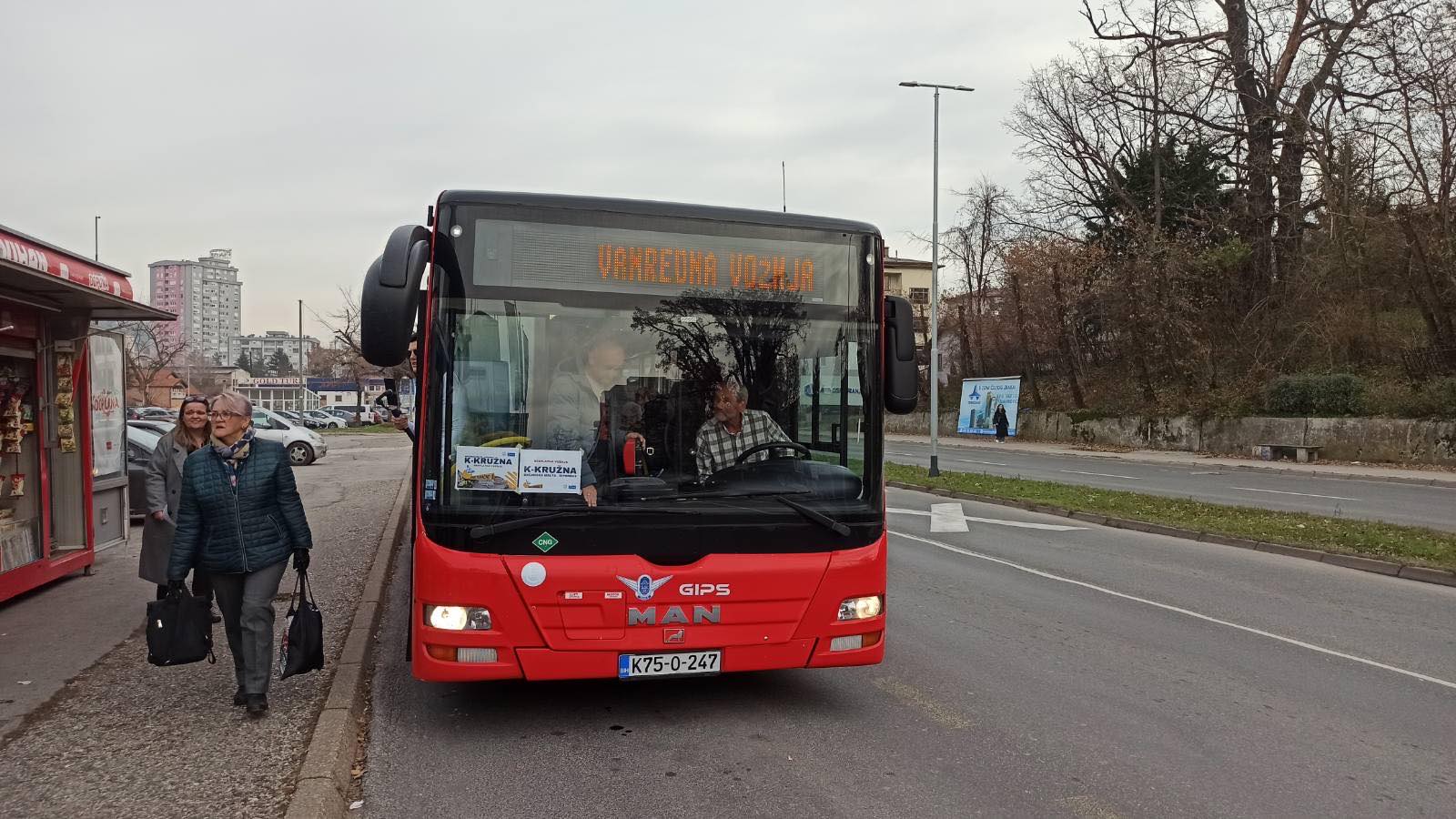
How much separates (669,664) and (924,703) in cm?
163

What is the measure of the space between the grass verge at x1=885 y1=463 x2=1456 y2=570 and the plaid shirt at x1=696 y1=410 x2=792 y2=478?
28.4ft

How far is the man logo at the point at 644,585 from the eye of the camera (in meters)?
5.02

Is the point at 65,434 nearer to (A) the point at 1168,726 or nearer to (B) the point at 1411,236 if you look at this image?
(A) the point at 1168,726

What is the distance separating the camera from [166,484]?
725 cm

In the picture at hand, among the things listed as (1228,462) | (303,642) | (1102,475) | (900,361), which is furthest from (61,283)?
(1228,462)

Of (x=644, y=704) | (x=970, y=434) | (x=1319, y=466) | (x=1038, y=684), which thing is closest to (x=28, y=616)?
(x=644, y=704)

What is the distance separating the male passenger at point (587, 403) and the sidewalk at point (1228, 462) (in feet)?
73.8

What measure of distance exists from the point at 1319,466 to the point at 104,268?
27279 mm

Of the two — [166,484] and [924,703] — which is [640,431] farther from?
[166,484]

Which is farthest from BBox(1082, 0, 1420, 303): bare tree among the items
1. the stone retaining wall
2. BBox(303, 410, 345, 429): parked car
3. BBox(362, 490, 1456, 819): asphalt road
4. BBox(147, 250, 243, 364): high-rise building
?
BBox(147, 250, 243, 364): high-rise building

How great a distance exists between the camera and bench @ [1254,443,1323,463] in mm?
28391

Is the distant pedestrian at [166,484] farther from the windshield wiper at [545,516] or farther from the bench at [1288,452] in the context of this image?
the bench at [1288,452]

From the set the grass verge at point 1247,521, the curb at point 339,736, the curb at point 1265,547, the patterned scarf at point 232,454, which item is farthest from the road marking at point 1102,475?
the patterned scarf at point 232,454

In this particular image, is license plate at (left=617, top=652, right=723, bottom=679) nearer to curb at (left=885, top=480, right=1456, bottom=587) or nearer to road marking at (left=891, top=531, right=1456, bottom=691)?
road marking at (left=891, top=531, right=1456, bottom=691)
